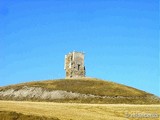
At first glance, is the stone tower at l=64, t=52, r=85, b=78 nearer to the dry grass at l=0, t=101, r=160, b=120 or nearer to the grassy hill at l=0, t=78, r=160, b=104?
the grassy hill at l=0, t=78, r=160, b=104

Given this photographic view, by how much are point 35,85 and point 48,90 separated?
22.7ft

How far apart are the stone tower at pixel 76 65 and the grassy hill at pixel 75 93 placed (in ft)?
55.0

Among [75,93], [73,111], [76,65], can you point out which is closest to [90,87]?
[75,93]

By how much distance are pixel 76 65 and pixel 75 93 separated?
96.5 ft

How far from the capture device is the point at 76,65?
103 meters

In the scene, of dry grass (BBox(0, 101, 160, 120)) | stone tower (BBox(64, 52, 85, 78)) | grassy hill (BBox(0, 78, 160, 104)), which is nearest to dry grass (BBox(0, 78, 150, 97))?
grassy hill (BBox(0, 78, 160, 104))

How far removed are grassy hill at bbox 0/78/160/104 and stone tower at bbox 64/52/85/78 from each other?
1677 centimetres

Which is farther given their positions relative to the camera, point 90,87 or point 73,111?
point 90,87

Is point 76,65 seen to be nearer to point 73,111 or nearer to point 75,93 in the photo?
point 75,93

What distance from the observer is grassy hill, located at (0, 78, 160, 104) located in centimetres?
7062

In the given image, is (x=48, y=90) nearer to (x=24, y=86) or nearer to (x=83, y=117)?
(x=24, y=86)

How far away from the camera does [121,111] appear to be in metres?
40.1

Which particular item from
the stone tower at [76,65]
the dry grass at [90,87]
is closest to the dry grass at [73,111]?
the dry grass at [90,87]

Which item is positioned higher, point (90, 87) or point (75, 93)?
point (90, 87)
